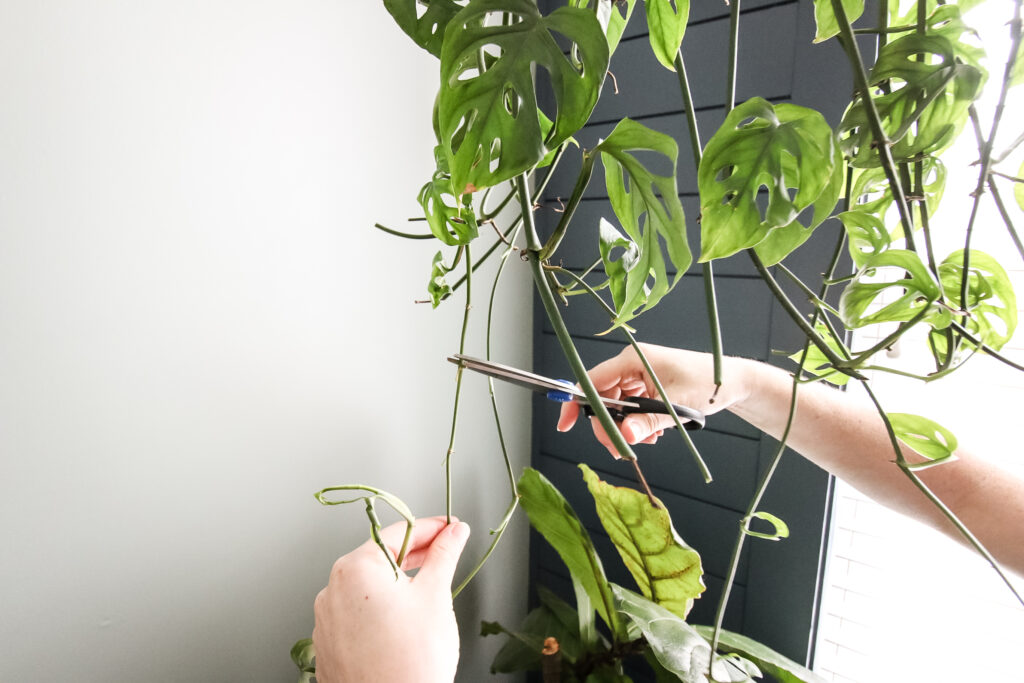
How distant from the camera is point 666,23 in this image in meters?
0.24

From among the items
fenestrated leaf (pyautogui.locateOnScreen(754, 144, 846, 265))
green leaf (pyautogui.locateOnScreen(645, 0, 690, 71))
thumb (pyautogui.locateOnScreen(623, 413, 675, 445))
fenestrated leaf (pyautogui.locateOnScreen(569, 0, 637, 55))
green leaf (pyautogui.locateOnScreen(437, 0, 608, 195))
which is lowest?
thumb (pyautogui.locateOnScreen(623, 413, 675, 445))

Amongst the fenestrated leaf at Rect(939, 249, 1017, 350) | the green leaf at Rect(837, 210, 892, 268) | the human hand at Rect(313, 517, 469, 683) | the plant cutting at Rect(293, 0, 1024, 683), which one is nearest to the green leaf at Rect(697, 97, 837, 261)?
the plant cutting at Rect(293, 0, 1024, 683)

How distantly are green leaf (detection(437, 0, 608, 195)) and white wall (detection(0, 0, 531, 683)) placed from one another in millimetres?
525

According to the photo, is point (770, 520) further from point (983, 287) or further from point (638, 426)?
point (983, 287)

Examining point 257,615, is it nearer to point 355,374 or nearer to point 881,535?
point 355,374

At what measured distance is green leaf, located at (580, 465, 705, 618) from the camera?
69 centimetres

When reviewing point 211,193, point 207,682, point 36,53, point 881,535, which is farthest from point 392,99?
point 881,535

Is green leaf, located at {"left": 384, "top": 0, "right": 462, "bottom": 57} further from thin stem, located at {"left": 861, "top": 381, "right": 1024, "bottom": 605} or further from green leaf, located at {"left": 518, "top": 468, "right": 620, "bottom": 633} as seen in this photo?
green leaf, located at {"left": 518, "top": 468, "right": 620, "bottom": 633}

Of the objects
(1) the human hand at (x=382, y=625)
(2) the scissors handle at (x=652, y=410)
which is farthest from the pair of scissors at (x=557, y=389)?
(1) the human hand at (x=382, y=625)

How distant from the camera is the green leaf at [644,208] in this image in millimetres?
233

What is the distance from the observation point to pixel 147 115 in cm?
60

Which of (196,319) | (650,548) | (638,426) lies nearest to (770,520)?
(638,426)

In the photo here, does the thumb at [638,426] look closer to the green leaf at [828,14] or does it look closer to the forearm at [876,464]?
the forearm at [876,464]

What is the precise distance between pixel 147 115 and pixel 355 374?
40cm
